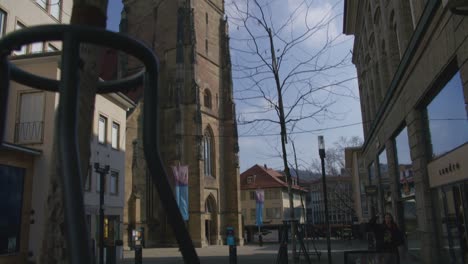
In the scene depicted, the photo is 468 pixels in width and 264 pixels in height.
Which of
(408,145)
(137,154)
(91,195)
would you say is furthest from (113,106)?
(408,145)

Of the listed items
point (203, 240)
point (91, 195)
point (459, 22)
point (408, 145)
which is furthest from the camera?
point (203, 240)

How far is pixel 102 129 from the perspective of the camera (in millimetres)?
25531

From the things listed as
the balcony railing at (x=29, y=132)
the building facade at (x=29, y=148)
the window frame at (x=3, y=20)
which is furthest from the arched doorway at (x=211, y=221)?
the window frame at (x=3, y=20)

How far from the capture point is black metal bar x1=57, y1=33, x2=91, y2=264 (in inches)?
97.9

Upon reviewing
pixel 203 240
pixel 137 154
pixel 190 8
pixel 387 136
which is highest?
pixel 190 8

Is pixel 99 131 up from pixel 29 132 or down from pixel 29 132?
up

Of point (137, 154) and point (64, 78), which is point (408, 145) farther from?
point (137, 154)

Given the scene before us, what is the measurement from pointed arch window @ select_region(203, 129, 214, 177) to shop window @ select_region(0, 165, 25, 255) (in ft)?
96.6

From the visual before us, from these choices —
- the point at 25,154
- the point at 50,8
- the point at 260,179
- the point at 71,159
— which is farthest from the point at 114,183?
the point at 260,179

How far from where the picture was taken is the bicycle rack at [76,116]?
2561 millimetres

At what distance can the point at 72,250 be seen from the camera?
2.44 meters

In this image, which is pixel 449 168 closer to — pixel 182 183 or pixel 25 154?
pixel 25 154

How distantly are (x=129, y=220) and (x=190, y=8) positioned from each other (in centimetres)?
2361

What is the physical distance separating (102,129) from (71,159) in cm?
2370
